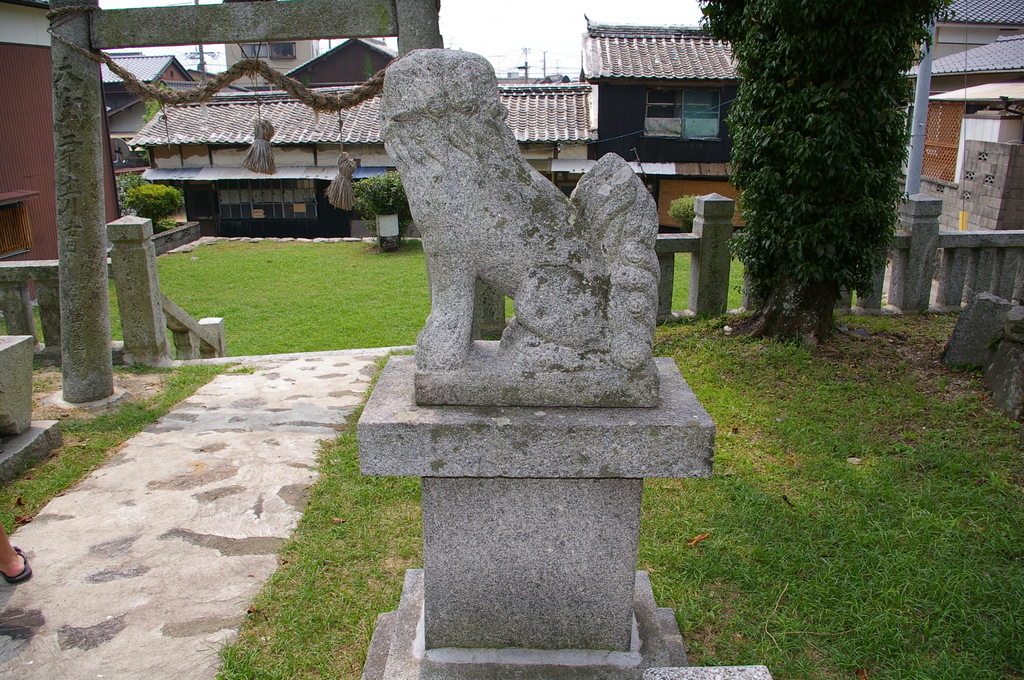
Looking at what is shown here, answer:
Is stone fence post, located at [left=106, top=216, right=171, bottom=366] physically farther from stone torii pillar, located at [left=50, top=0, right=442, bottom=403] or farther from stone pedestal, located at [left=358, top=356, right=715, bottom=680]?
stone pedestal, located at [left=358, top=356, right=715, bottom=680]

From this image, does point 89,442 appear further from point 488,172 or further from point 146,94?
point 488,172

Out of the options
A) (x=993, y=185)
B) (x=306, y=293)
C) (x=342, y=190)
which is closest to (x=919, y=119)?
(x=993, y=185)

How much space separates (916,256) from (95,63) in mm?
7776

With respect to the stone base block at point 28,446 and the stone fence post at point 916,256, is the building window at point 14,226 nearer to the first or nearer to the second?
the stone base block at point 28,446

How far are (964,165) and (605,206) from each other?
1435 cm

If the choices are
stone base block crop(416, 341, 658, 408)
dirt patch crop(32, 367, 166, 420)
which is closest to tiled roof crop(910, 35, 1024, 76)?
dirt patch crop(32, 367, 166, 420)

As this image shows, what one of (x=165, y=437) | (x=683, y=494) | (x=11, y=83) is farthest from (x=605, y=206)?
(x=11, y=83)

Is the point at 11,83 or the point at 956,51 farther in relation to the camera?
the point at 956,51

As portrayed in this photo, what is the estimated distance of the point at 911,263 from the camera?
757cm

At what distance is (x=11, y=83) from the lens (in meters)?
10.6

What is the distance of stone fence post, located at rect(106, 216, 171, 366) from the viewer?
643cm

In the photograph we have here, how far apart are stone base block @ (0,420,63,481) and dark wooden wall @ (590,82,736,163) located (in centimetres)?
1327

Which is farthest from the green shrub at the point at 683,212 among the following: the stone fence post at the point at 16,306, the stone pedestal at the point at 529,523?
the stone pedestal at the point at 529,523

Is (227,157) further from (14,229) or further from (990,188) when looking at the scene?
(990,188)
